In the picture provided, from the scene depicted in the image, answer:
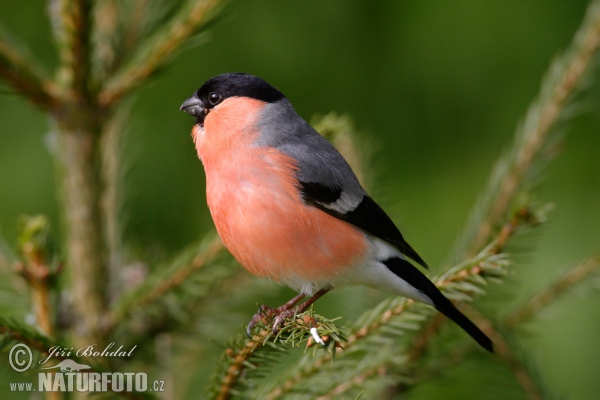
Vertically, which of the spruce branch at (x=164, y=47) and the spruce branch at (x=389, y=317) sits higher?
the spruce branch at (x=164, y=47)

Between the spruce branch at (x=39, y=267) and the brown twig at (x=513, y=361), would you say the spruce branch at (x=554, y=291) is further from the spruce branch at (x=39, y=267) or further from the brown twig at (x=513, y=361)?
the spruce branch at (x=39, y=267)

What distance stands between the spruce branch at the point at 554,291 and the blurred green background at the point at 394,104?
79cm

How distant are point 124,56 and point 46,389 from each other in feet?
2.77

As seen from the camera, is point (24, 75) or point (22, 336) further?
point (24, 75)

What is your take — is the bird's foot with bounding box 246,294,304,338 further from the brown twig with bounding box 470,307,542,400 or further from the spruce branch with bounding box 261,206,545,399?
the brown twig with bounding box 470,307,542,400

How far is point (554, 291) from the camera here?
1.76 m

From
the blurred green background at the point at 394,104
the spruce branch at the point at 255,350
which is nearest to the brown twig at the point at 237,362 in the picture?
the spruce branch at the point at 255,350

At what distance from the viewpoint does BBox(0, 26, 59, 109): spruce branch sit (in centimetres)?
158

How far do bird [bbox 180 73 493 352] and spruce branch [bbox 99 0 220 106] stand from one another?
0.32 meters

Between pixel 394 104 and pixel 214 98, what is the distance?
4.19 ft

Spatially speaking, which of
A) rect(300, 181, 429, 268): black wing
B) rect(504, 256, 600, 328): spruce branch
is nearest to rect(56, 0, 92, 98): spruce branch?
rect(300, 181, 429, 268): black wing

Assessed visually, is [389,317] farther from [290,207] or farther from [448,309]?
[290,207]

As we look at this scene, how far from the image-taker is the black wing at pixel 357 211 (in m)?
1.87

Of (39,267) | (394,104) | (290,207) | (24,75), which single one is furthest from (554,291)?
(394,104)
